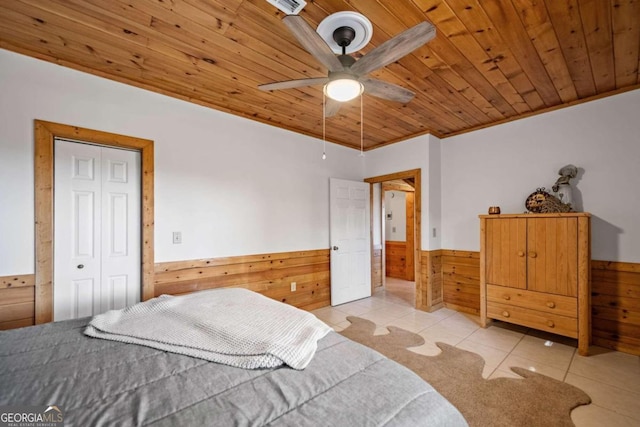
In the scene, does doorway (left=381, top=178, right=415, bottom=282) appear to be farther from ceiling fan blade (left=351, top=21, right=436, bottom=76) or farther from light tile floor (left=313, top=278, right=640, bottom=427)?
ceiling fan blade (left=351, top=21, right=436, bottom=76)

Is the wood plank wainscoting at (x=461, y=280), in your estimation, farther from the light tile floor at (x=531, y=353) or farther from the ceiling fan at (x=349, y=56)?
the ceiling fan at (x=349, y=56)

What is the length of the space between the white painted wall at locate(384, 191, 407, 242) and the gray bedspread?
5.28 metres

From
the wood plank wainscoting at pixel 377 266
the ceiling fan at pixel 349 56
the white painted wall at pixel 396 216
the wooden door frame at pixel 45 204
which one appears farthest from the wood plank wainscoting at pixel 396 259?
the wooden door frame at pixel 45 204

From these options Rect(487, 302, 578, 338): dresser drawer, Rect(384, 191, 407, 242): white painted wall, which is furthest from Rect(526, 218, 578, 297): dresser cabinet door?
Rect(384, 191, 407, 242): white painted wall

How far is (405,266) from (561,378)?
12.6ft

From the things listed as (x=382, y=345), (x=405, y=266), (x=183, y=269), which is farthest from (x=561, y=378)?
(x=405, y=266)

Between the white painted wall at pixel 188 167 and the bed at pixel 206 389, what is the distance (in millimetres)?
1437

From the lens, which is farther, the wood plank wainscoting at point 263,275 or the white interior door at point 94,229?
the wood plank wainscoting at point 263,275

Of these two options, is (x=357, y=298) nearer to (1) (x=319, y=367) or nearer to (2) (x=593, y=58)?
(1) (x=319, y=367)

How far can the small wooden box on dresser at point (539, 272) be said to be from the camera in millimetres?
2549

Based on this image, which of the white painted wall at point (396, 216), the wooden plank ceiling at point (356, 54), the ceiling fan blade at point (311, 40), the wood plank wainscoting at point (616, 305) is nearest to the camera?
the ceiling fan blade at point (311, 40)

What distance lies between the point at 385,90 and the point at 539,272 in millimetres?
2455

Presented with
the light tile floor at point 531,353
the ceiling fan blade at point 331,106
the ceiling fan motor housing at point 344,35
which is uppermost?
the ceiling fan motor housing at point 344,35

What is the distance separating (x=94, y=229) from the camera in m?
2.38
